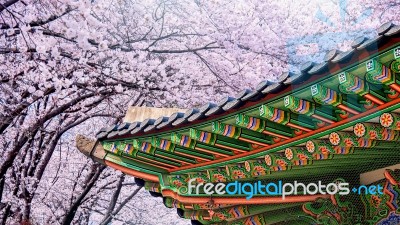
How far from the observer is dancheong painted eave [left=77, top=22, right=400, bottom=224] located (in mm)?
2713

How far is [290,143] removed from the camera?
3.57 meters

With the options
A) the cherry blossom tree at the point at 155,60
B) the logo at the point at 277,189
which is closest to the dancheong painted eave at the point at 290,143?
the logo at the point at 277,189

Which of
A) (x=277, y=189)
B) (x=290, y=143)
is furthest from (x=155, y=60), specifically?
(x=290, y=143)

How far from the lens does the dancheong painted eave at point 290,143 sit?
107 inches

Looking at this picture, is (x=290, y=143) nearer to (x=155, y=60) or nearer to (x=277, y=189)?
(x=277, y=189)

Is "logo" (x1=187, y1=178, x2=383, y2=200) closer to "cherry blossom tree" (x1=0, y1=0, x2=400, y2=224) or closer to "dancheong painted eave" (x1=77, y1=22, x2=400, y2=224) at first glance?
"dancheong painted eave" (x1=77, y1=22, x2=400, y2=224)

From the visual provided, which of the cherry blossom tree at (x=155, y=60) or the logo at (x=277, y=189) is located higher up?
the cherry blossom tree at (x=155, y=60)

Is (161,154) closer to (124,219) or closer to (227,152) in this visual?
(227,152)

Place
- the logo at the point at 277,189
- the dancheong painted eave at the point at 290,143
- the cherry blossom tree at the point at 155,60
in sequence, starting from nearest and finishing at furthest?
1. the dancheong painted eave at the point at 290,143
2. the logo at the point at 277,189
3. the cherry blossom tree at the point at 155,60

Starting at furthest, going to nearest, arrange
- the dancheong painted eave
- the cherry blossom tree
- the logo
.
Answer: the cherry blossom tree, the logo, the dancheong painted eave

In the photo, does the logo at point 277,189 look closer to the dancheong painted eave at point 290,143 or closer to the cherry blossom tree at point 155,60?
the dancheong painted eave at point 290,143

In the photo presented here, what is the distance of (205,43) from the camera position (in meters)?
10.5

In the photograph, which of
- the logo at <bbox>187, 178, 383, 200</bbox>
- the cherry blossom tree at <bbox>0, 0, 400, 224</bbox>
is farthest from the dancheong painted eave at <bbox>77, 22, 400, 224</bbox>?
the cherry blossom tree at <bbox>0, 0, 400, 224</bbox>

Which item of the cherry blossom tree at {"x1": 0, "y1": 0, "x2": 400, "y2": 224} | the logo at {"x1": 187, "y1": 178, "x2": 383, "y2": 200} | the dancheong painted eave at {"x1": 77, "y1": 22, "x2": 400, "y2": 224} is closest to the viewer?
the dancheong painted eave at {"x1": 77, "y1": 22, "x2": 400, "y2": 224}
